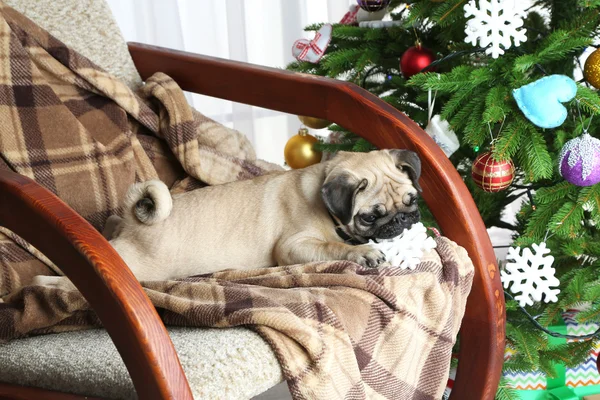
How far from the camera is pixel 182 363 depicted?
93 centimetres

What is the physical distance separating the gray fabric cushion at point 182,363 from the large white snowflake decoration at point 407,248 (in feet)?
1.14

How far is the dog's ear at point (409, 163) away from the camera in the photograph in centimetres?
138

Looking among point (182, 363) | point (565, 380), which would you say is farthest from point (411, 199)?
point (565, 380)

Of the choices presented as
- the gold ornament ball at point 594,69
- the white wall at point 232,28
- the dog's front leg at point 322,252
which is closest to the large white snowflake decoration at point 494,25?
the gold ornament ball at point 594,69

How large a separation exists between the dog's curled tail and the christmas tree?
54 centimetres

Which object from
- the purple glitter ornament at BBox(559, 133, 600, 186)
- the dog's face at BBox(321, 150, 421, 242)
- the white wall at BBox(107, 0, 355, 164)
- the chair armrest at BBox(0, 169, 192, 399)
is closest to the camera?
the chair armrest at BBox(0, 169, 192, 399)

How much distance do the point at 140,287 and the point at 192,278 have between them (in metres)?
0.41

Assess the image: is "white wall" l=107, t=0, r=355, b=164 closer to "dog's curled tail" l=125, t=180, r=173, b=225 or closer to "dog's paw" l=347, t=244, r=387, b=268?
"dog's curled tail" l=125, t=180, r=173, b=225

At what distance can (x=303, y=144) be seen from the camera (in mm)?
2240

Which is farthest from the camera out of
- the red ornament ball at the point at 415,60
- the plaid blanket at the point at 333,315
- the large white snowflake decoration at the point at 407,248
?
the red ornament ball at the point at 415,60

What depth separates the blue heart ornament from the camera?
1492 millimetres

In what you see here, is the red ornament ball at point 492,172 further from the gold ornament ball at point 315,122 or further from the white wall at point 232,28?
the white wall at point 232,28

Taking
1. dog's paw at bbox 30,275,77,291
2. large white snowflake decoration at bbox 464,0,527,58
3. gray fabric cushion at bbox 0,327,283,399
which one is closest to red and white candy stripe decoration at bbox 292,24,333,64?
large white snowflake decoration at bbox 464,0,527,58

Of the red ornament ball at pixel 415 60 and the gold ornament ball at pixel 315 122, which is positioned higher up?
the red ornament ball at pixel 415 60
